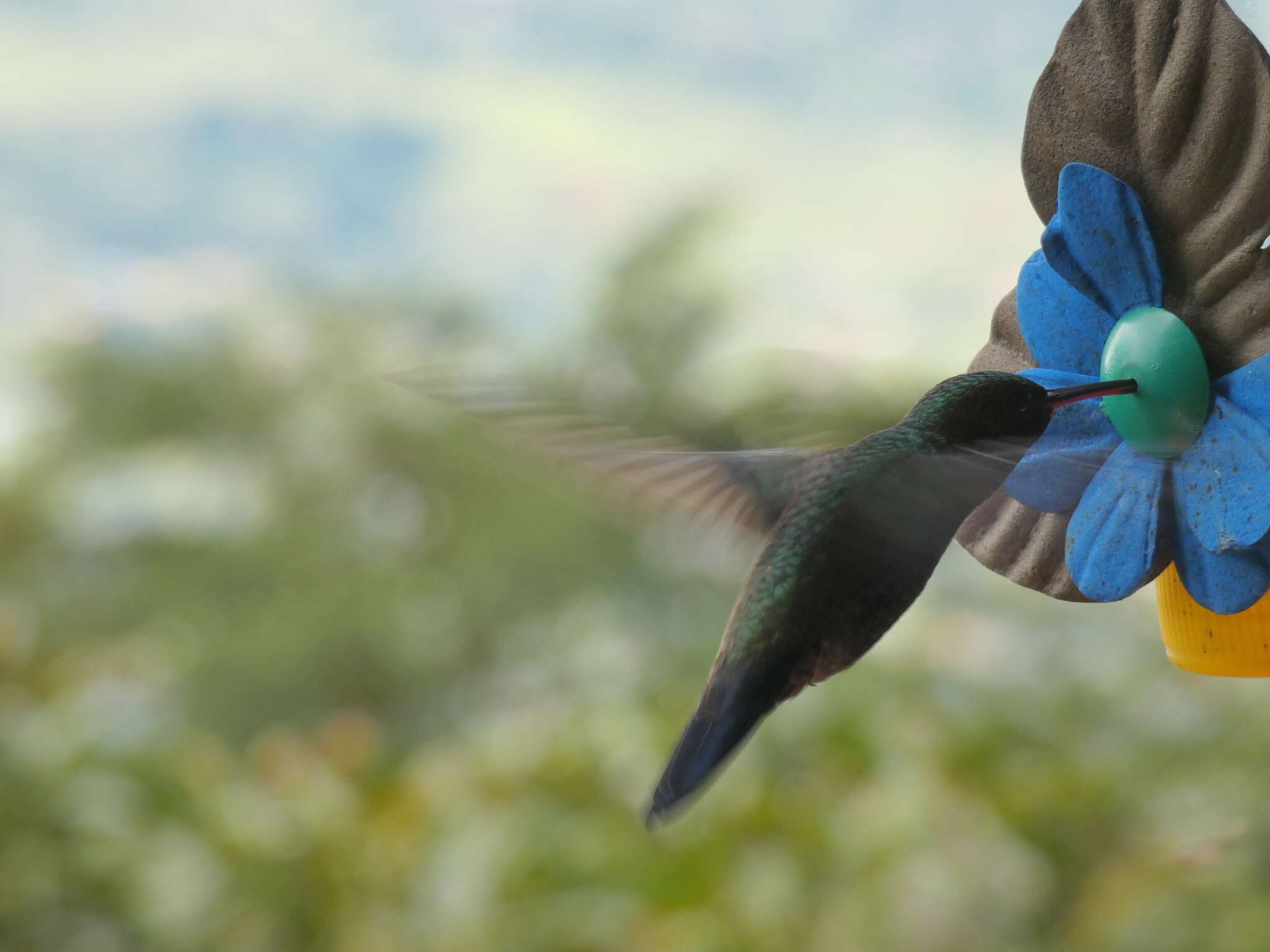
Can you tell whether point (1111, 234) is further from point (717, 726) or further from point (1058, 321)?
point (717, 726)

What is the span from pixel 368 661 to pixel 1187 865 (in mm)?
2507

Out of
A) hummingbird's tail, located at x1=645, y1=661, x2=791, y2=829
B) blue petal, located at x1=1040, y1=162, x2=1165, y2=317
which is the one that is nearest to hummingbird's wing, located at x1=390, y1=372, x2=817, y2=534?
hummingbird's tail, located at x1=645, y1=661, x2=791, y2=829

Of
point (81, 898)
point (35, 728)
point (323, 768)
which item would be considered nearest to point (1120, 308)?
point (323, 768)

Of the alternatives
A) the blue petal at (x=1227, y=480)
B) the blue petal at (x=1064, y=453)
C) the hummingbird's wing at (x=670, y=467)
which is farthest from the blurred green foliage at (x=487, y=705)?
the blue petal at (x=1227, y=480)

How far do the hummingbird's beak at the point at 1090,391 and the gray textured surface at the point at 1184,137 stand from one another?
0.07 m

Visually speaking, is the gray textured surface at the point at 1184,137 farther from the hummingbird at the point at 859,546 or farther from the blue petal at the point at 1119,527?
the hummingbird at the point at 859,546

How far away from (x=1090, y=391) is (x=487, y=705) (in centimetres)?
296

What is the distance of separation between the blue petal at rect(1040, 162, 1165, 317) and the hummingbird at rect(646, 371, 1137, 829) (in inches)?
5.0

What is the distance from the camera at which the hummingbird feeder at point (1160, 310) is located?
2.44 ft

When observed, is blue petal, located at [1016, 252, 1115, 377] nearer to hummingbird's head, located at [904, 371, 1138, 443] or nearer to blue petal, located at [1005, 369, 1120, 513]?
blue petal, located at [1005, 369, 1120, 513]

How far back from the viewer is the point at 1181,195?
78 centimetres

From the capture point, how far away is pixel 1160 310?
78cm

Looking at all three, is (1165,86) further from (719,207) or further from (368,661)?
(368,661)

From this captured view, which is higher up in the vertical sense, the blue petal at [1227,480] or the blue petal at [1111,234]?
the blue petal at [1111,234]
